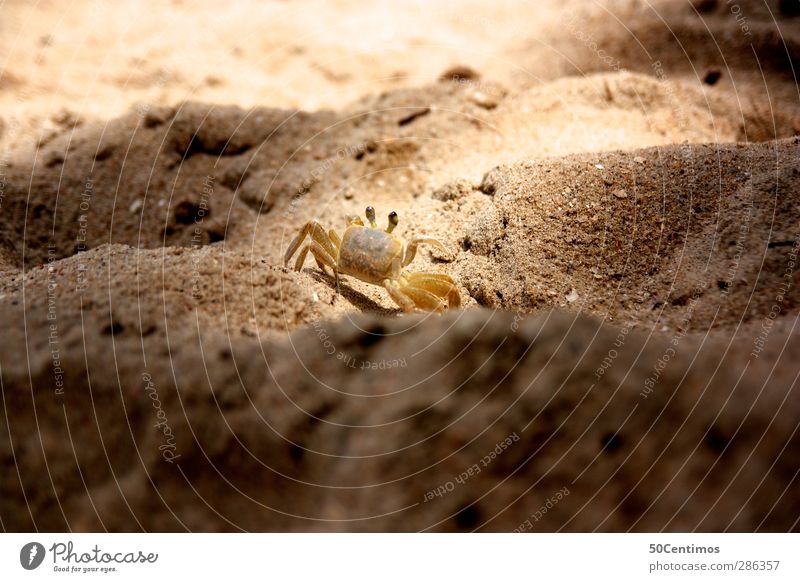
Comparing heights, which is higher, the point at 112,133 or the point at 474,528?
the point at 112,133

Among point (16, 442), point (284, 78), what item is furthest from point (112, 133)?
point (16, 442)

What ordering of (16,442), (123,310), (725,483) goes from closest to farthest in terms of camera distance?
(725,483), (16,442), (123,310)

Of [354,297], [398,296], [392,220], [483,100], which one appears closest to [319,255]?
[354,297]

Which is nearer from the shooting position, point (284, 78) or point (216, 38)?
point (284, 78)

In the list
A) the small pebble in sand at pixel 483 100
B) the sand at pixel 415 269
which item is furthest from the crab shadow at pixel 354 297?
the small pebble in sand at pixel 483 100
